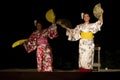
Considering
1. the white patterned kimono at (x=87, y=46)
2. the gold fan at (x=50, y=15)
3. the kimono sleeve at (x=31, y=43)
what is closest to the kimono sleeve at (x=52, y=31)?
the gold fan at (x=50, y=15)

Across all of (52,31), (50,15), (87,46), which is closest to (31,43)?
(52,31)

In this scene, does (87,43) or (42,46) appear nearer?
(87,43)

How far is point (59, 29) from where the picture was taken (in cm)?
762

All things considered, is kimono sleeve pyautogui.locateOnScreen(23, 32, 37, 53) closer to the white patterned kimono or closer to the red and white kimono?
the red and white kimono

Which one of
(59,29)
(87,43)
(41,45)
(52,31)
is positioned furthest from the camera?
(59,29)

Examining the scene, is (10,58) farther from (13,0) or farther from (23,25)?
(13,0)

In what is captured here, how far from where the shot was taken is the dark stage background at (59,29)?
23.6 feet

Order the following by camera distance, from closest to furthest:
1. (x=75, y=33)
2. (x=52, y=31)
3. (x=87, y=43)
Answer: (x=87, y=43) → (x=75, y=33) → (x=52, y=31)

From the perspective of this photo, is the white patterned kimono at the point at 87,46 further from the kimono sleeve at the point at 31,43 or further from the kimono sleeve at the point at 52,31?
the kimono sleeve at the point at 31,43

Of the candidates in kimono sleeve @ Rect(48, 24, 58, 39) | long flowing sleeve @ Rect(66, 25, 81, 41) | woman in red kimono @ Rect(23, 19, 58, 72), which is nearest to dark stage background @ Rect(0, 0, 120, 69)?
woman in red kimono @ Rect(23, 19, 58, 72)

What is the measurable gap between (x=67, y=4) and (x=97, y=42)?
3.34ft

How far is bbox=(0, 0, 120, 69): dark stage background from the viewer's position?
283 inches

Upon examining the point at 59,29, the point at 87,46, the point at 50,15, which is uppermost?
the point at 50,15

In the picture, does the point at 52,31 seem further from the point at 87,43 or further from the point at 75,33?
the point at 87,43
